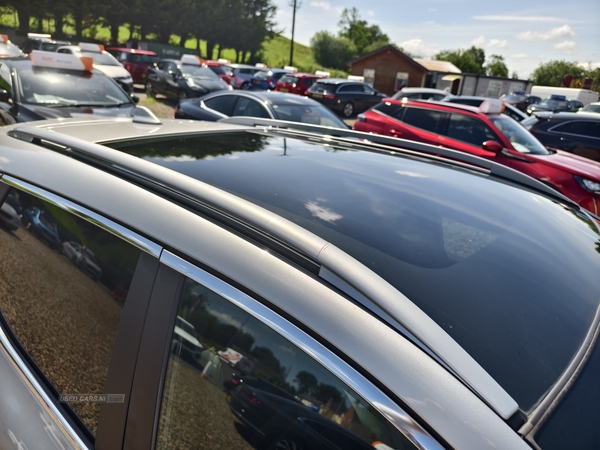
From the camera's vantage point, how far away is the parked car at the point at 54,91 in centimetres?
611

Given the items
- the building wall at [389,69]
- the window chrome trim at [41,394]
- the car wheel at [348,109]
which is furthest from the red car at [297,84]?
the window chrome trim at [41,394]

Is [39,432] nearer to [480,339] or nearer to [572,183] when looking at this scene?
[480,339]

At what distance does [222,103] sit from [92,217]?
7.51m

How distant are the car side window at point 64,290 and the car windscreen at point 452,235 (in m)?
0.41

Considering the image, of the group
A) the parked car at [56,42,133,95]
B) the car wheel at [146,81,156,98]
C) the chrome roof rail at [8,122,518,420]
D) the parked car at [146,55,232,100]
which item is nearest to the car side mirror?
the chrome roof rail at [8,122,518,420]

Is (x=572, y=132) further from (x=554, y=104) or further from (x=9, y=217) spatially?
(x=554, y=104)

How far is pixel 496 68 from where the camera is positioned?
346 ft

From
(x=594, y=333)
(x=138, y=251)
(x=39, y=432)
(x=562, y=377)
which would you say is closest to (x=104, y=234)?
(x=138, y=251)

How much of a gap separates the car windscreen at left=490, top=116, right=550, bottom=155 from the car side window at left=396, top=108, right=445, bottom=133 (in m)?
0.90

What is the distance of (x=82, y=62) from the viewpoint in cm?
711

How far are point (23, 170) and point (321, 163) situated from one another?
1.06 m

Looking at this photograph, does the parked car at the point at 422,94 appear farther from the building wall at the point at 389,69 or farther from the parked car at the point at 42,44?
the building wall at the point at 389,69

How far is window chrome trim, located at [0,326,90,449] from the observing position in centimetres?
117

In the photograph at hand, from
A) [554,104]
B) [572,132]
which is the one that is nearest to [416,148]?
[572,132]
